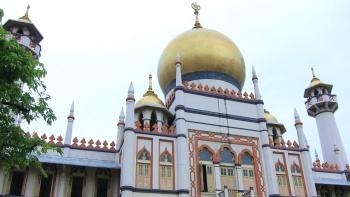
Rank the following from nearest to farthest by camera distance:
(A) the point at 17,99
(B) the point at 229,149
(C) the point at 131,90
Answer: (A) the point at 17,99, (C) the point at 131,90, (B) the point at 229,149

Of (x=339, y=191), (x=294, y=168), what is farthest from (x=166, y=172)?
(x=339, y=191)

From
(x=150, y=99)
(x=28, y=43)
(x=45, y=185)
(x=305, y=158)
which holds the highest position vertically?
(x=28, y=43)

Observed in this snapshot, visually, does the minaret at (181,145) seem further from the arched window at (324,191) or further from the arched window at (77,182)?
the arched window at (324,191)

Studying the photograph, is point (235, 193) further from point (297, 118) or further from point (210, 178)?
point (297, 118)

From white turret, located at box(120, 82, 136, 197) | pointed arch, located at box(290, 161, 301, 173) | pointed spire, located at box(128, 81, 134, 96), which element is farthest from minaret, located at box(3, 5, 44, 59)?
pointed arch, located at box(290, 161, 301, 173)

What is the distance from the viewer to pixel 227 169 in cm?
1540

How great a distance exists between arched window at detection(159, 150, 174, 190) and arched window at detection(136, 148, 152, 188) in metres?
0.52

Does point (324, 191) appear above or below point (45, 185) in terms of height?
above

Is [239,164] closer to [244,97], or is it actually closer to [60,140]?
[244,97]

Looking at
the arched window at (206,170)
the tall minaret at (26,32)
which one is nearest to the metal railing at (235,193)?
the arched window at (206,170)

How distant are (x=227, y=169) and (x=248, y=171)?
1.03 meters

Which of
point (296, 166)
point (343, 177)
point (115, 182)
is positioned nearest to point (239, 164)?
point (296, 166)

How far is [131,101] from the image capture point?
49.1ft

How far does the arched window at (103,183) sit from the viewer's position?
14.7 meters
